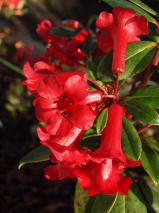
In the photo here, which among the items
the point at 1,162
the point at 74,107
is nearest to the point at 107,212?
the point at 74,107

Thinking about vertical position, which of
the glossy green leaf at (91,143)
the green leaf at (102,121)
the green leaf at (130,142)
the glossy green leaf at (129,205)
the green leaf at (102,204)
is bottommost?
the glossy green leaf at (129,205)

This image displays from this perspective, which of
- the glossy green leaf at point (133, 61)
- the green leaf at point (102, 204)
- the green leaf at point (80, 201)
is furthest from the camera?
the green leaf at point (80, 201)

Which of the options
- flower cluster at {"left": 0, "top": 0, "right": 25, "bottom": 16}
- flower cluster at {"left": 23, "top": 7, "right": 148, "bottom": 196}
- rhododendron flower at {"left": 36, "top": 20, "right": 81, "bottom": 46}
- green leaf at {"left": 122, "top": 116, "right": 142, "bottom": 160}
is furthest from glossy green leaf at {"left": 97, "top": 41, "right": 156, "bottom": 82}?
flower cluster at {"left": 0, "top": 0, "right": 25, "bottom": 16}

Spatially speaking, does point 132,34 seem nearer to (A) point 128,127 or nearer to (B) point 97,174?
(A) point 128,127

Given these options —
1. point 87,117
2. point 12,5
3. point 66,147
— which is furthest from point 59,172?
point 12,5

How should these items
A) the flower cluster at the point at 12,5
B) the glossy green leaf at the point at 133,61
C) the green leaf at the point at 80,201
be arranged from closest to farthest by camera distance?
the glossy green leaf at the point at 133,61, the green leaf at the point at 80,201, the flower cluster at the point at 12,5

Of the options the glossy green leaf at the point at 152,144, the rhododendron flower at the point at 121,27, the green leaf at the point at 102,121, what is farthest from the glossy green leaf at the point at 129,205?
the rhododendron flower at the point at 121,27

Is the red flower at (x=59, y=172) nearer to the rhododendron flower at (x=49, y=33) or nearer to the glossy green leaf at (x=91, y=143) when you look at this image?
the glossy green leaf at (x=91, y=143)
